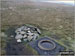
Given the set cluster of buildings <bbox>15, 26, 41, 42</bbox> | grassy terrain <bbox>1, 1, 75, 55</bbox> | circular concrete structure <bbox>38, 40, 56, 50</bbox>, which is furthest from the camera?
grassy terrain <bbox>1, 1, 75, 55</bbox>

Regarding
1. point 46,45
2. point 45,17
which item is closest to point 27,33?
point 46,45

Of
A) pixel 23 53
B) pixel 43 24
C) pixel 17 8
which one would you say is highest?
pixel 17 8

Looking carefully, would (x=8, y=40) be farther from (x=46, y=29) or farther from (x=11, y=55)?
(x=46, y=29)

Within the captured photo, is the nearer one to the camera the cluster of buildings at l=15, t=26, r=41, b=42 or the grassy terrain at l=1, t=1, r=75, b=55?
the cluster of buildings at l=15, t=26, r=41, b=42

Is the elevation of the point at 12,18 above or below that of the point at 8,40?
above

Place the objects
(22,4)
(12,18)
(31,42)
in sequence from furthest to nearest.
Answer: (22,4), (12,18), (31,42)

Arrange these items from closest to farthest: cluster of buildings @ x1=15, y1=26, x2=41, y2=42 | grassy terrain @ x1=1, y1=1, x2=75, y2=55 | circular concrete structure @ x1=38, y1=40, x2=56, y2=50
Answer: circular concrete structure @ x1=38, y1=40, x2=56, y2=50 → cluster of buildings @ x1=15, y1=26, x2=41, y2=42 → grassy terrain @ x1=1, y1=1, x2=75, y2=55

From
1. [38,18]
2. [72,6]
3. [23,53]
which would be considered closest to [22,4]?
[38,18]
